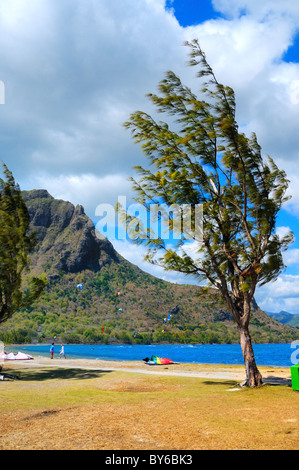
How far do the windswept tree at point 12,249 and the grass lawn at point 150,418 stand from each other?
306 inches

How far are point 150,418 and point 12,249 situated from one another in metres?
15.6

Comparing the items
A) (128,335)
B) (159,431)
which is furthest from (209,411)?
(128,335)

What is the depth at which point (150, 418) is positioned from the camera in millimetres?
9406

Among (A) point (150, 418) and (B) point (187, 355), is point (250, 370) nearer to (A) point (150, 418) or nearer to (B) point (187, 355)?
(A) point (150, 418)

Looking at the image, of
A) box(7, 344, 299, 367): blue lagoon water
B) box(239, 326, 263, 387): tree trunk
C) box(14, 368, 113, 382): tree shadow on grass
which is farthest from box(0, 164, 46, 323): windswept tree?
box(7, 344, 299, 367): blue lagoon water

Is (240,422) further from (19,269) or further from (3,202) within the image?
(3,202)

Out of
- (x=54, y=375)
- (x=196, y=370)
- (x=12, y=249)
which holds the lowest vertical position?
(x=196, y=370)

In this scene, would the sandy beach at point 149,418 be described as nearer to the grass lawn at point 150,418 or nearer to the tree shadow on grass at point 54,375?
→ the grass lawn at point 150,418

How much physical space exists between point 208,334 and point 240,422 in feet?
647

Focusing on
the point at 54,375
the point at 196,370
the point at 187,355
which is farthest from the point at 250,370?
Answer: the point at 187,355

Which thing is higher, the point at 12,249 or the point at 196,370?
the point at 12,249

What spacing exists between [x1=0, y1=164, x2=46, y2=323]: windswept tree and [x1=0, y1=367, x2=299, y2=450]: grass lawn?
7.77 meters

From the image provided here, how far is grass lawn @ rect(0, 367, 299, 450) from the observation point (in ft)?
23.0
